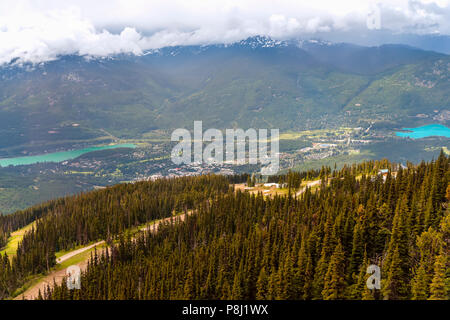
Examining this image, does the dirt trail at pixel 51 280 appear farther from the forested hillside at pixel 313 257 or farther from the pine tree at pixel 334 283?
the pine tree at pixel 334 283

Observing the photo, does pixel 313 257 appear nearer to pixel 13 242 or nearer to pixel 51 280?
pixel 51 280

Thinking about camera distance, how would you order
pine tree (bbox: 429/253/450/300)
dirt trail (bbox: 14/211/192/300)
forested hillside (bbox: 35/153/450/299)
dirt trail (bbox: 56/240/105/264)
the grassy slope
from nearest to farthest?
1. pine tree (bbox: 429/253/450/300)
2. forested hillside (bbox: 35/153/450/299)
3. dirt trail (bbox: 14/211/192/300)
4. dirt trail (bbox: 56/240/105/264)
5. the grassy slope

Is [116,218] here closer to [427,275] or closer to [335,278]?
[335,278]

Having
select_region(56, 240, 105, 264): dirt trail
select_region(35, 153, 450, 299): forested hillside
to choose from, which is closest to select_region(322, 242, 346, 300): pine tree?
select_region(35, 153, 450, 299): forested hillside

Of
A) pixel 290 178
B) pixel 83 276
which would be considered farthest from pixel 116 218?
pixel 290 178

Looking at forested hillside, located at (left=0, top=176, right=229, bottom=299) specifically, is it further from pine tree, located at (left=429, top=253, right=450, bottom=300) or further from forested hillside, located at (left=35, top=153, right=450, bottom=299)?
pine tree, located at (left=429, top=253, right=450, bottom=300)

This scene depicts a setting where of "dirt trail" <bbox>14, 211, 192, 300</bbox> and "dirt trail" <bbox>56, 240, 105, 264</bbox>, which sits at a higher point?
"dirt trail" <bbox>14, 211, 192, 300</bbox>

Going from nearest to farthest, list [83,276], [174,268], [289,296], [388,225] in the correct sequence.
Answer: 1. [289,296]
2. [388,225]
3. [174,268]
4. [83,276]
